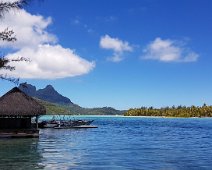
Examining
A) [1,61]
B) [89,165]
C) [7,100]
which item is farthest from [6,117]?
[1,61]

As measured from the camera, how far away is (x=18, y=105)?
5172 cm

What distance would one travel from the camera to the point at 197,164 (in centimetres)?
2938

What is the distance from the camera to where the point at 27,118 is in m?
53.0

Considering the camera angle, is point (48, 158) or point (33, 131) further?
point (33, 131)

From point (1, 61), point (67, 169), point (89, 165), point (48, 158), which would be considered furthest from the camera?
point (48, 158)

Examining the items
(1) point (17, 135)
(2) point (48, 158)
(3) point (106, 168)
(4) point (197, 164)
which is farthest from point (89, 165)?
(1) point (17, 135)

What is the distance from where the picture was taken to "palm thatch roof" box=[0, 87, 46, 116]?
50.9 metres

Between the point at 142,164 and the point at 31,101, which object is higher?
the point at 31,101

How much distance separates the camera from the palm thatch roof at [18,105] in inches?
2004

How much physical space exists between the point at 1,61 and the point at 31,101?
4419 centimetres

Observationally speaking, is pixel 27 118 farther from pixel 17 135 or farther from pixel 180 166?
pixel 180 166

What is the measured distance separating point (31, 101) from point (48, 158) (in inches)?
871

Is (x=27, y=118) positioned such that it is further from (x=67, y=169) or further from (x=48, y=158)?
(x=67, y=169)

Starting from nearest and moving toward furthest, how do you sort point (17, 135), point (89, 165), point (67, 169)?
point (67, 169) < point (89, 165) < point (17, 135)
